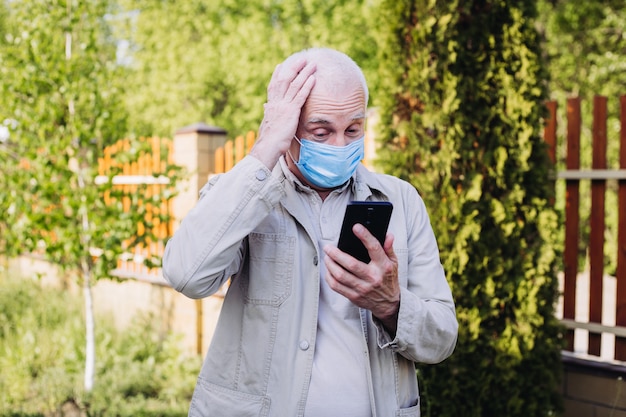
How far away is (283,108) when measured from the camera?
1.96 m

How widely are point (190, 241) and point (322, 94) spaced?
0.57 metres

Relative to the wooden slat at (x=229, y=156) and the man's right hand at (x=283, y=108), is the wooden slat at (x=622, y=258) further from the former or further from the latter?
the wooden slat at (x=229, y=156)

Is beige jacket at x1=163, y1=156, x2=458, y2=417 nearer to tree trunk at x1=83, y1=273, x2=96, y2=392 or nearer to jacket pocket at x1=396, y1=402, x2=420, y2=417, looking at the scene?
jacket pocket at x1=396, y1=402, x2=420, y2=417

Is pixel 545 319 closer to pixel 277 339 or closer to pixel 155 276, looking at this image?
pixel 277 339

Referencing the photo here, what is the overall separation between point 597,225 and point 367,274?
128 inches

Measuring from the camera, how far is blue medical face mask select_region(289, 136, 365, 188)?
2.06 metres

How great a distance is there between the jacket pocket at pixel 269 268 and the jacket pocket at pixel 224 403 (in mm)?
262

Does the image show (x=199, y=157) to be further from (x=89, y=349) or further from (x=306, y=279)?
(x=306, y=279)

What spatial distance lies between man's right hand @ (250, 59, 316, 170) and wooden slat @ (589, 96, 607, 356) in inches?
121

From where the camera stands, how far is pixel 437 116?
13.5 feet

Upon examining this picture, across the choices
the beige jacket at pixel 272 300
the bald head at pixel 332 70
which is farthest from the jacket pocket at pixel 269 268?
the bald head at pixel 332 70

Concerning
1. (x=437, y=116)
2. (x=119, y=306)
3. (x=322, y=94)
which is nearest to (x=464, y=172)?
(x=437, y=116)

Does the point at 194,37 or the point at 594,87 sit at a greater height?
the point at 194,37

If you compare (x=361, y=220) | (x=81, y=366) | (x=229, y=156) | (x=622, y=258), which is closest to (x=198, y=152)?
(x=229, y=156)
